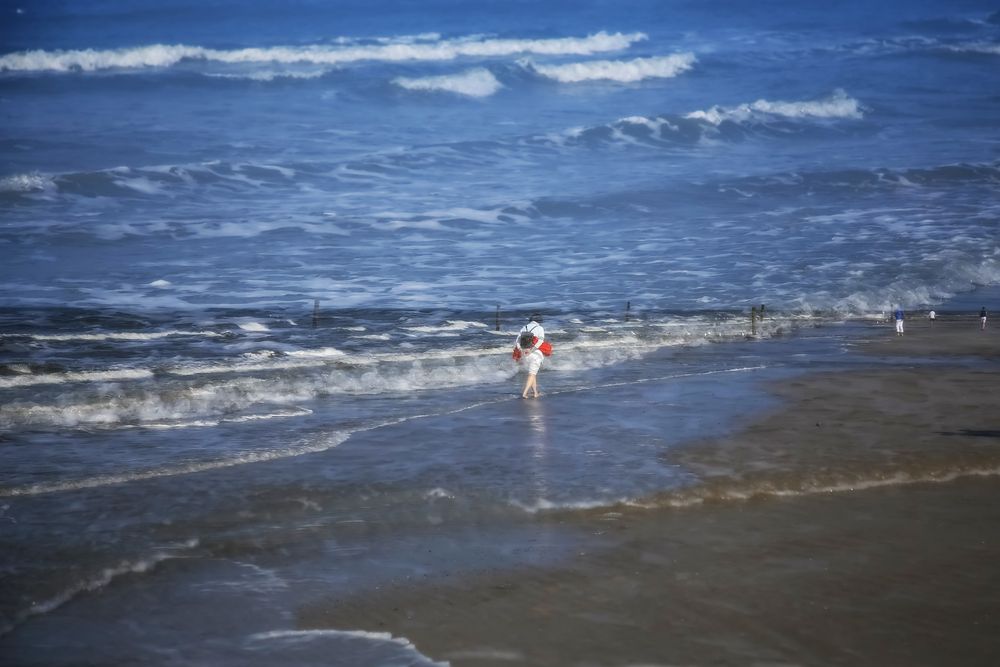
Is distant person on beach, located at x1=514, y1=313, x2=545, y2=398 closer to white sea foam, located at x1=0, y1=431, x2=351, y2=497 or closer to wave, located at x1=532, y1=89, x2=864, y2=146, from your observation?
white sea foam, located at x1=0, y1=431, x2=351, y2=497

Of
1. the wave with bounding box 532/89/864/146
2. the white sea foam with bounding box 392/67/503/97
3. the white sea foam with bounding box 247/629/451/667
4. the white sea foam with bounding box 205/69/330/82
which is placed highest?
the white sea foam with bounding box 205/69/330/82

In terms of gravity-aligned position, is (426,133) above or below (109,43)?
below

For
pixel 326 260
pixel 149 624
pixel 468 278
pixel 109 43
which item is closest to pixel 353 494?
pixel 149 624

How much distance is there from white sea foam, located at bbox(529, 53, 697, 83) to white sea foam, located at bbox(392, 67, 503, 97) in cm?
356

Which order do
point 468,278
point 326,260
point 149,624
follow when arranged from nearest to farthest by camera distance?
point 149,624, point 468,278, point 326,260

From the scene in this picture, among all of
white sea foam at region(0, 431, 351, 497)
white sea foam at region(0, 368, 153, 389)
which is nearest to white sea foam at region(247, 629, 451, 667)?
white sea foam at region(0, 431, 351, 497)

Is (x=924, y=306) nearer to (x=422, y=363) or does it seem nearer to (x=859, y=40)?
(x=422, y=363)

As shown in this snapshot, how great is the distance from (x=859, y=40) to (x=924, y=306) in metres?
52.3

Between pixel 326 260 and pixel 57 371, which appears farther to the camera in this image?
pixel 326 260

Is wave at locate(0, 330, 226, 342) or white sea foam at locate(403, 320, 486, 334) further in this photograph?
white sea foam at locate(403, 320, 486, 334)

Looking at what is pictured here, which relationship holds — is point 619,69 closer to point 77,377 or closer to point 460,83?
point 460,83

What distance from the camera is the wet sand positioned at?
25.4ft

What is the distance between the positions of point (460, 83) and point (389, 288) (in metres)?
35.8

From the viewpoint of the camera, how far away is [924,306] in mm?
21688
